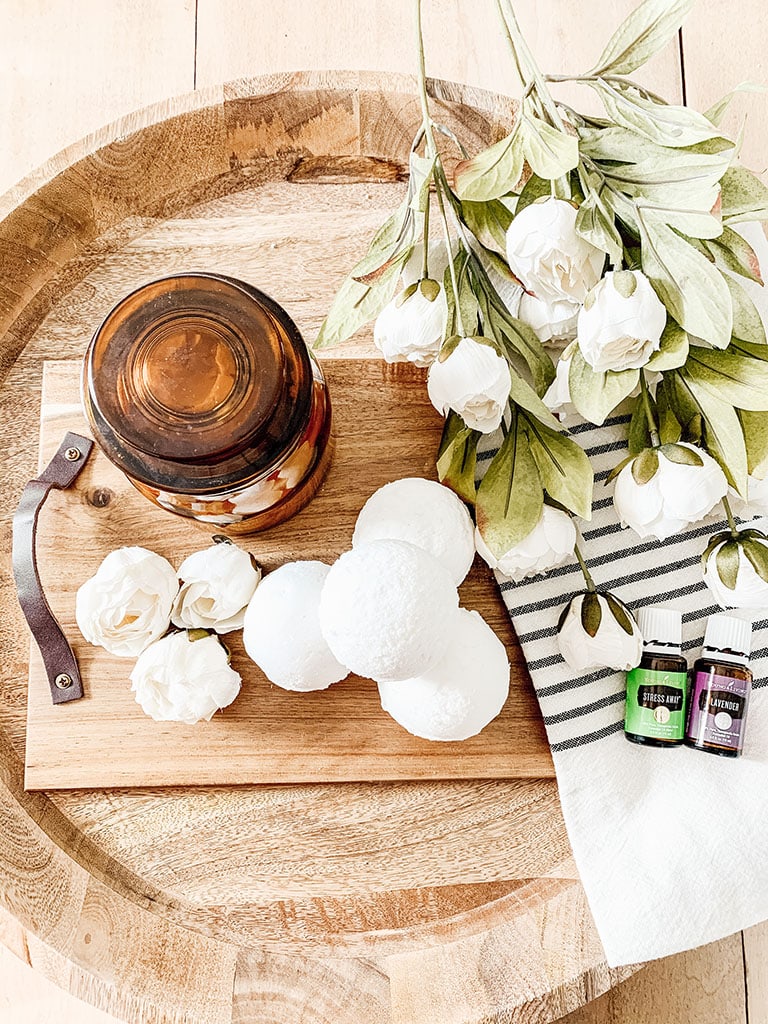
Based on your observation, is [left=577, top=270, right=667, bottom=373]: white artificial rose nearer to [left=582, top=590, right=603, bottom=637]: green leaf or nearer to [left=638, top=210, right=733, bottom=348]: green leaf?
[left=638, top=210, right=733, bottom=348]: green leaf

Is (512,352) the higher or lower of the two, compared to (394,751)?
higher

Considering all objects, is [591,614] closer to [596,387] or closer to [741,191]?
[596,387]

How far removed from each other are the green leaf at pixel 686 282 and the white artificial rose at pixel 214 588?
0.95ft

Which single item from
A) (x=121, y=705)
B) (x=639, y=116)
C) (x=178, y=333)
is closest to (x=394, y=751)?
(x=121, y=705)

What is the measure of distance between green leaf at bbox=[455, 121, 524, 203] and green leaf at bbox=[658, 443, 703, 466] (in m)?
0.16

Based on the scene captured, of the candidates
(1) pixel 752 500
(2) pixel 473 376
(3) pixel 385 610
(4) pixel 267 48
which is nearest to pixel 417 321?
(2) pixel 473 376

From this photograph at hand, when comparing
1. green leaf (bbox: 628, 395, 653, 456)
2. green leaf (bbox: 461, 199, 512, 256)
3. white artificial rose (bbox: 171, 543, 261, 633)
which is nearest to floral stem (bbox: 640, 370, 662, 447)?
green leaf (bbox: 628, 395, 653, 456)

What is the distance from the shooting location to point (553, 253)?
1.42 ft

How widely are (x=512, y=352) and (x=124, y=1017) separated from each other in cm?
45

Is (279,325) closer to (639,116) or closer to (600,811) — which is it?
(639,116)

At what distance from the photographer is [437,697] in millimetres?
501

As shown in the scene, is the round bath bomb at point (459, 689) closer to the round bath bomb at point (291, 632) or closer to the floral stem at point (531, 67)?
the round bath bomb at point (291, 632)

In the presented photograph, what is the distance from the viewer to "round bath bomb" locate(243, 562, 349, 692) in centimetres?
51

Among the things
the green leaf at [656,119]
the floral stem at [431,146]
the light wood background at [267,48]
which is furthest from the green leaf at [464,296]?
the light wood background at [267,48]
